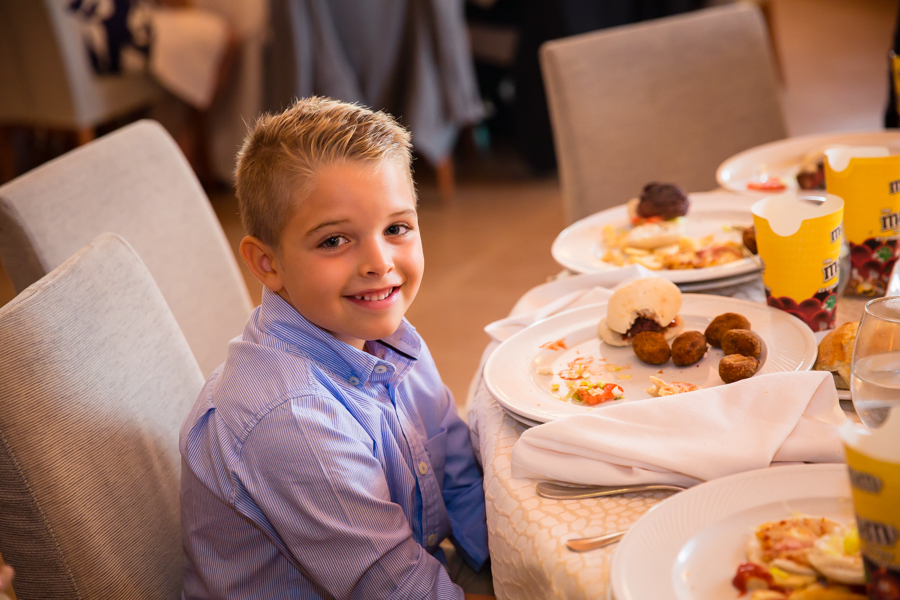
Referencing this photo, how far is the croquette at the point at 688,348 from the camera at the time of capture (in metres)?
0.86

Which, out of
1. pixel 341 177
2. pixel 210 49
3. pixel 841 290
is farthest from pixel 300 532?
pixel 210 49

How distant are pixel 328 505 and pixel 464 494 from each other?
305 mm

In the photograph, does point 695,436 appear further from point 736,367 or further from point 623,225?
point 623,225

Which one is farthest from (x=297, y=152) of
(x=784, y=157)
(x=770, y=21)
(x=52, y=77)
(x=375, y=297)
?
(x=770, y=21)

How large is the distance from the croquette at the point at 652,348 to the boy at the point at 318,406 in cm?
29

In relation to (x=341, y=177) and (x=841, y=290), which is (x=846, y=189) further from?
(x=341, y=177)

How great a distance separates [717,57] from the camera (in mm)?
1842

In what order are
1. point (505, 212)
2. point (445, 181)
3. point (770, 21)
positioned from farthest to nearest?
point (770, 21)
point (445, 181)
point (505, 212)

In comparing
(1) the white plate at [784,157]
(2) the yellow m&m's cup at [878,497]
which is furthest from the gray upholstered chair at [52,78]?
(2) the yellow m&m's cup at [878,497]

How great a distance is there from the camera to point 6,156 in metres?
4.44

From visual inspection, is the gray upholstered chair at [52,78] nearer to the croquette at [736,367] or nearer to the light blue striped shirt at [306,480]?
the light blue striped shirt at [306,480]

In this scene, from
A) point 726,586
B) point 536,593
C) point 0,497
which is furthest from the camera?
point 0,497

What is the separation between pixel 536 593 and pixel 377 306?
41 cm

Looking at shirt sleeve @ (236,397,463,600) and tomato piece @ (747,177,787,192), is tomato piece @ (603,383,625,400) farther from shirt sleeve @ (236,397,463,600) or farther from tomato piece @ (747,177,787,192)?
tomato piece @ (747,177,787,192)
